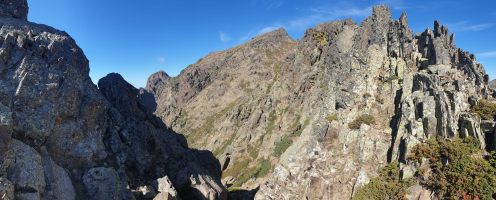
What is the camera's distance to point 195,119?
7638 inches

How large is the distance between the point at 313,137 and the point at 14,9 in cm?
3571

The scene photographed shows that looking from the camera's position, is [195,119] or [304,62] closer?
[304,62]

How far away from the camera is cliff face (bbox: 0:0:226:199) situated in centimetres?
2527

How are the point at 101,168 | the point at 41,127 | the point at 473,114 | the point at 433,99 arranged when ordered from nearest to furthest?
the point at 41,127
the point at 101,168
the point at 473,114
the point at 433,99

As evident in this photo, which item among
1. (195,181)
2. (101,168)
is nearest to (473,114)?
(195,181)

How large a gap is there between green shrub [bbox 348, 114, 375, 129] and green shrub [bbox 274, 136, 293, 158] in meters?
48.2

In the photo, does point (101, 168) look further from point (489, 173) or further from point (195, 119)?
point (195, 119)

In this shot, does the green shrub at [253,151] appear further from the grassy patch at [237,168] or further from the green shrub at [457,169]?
the green shrub at [457,169]

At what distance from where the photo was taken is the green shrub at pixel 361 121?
4859 centimetres

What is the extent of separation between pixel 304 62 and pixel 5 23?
9539 cm

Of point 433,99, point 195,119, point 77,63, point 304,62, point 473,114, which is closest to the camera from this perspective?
point 77,63

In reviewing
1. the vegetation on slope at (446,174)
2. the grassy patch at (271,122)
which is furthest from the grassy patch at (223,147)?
the vegetation on slope at (446,174)

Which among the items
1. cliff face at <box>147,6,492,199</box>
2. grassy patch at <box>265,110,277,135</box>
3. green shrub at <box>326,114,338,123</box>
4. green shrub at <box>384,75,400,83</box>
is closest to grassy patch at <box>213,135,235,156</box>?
grassy patch at <box>265,110,277,135</box>

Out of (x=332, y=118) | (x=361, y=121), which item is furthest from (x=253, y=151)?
(x=361, y=121)
